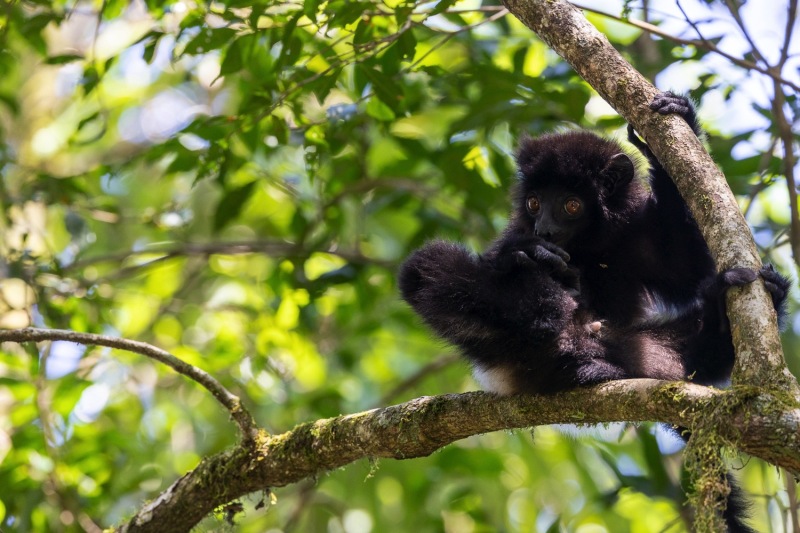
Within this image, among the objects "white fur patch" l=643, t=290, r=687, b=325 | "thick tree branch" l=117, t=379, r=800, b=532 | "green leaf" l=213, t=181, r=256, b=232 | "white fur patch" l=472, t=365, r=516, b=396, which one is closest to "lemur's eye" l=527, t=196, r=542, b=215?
"white fur patch" l=643, t=290, r=687, b=325

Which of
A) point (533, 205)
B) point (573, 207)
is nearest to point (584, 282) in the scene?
point (573, 207)

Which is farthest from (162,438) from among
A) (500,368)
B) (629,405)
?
(629,405)

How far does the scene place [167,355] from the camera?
408cm

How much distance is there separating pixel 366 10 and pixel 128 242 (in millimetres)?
7648

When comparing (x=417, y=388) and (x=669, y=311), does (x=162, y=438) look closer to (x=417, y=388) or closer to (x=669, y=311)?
(x=417, y=388)

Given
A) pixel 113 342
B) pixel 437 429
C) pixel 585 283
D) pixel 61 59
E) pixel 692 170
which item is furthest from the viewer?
pixel 61 59

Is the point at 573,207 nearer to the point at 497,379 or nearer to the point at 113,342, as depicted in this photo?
the point at 497,379

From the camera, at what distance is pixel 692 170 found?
11.4 ft

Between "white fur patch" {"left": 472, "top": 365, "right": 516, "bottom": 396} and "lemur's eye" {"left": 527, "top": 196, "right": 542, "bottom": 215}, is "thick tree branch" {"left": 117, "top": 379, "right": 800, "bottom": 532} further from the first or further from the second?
"lemur's eye" {"left": 527, "top": 196, "right": 542, "bottom": 215}

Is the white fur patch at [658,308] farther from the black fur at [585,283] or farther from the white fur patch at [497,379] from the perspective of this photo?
the white fur patch at [497,379]

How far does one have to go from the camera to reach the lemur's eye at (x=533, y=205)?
17.0ft

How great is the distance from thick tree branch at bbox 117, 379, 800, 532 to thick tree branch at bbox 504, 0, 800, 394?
0.64 ft

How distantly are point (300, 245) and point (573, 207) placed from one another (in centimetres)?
A: 305

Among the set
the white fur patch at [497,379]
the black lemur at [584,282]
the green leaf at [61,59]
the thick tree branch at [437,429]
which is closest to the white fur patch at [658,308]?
the black lemur at [584,282]
